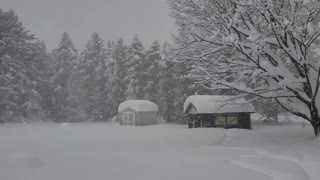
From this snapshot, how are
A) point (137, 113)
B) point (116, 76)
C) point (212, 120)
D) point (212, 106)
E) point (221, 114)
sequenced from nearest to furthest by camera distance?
1. point (221, 114)
2. point (212, 106)
3. point (212, 120)
4. point (137, 113)
5. point (116, 76)

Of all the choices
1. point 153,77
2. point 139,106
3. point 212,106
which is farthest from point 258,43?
point 153,77

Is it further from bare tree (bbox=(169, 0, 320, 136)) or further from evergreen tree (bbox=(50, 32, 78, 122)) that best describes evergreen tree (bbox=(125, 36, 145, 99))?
bare tree (bbox=(169, 0, 320, 136))

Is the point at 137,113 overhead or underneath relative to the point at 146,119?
overhead

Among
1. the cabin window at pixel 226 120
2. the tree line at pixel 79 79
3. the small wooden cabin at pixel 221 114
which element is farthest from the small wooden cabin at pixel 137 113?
the cabin window at pixel 226 120

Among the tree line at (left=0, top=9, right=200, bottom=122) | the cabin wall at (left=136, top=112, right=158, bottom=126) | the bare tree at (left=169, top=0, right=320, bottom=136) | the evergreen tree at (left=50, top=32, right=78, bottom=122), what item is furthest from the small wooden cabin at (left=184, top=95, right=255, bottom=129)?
the evergreen tree at (left=50, top=32, right=78, bottom=122)

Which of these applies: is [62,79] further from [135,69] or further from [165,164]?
[165,164]

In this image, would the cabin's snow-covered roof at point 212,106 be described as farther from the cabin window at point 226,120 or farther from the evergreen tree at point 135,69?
the evergreen tree at point 135,69

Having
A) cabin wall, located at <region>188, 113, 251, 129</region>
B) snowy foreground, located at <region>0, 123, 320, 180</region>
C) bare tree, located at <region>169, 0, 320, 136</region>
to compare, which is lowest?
snowy foreground, located at <region>0, 123, 320, 180</region>

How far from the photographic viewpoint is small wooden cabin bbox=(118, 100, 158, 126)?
49.7 m

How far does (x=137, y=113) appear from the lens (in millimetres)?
49562

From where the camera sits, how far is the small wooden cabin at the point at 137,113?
163 feet

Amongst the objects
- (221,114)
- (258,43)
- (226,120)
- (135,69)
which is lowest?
(226,120)

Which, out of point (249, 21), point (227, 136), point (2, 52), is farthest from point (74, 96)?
point (249, 21)

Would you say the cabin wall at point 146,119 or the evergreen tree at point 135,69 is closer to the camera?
the cabin wall at point 146,119
